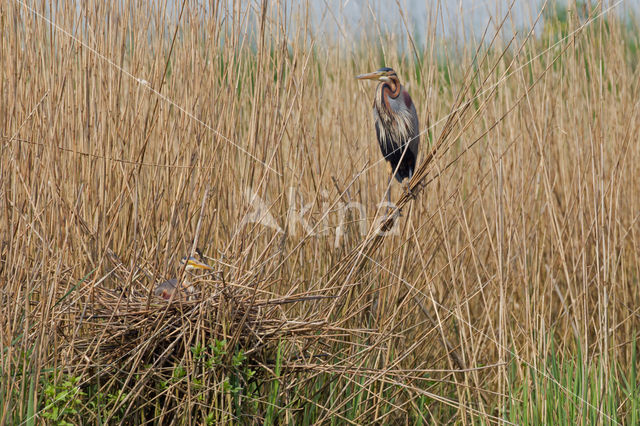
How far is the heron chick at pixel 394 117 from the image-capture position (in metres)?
2.14

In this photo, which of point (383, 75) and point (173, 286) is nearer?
point (173, 286)

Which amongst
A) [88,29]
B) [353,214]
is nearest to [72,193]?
[88,29]

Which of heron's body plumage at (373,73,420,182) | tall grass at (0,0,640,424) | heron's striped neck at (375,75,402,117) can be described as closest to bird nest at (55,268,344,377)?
tall grass at (0,0,640,424)

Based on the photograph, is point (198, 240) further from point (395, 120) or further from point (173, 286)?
point (395, 120)

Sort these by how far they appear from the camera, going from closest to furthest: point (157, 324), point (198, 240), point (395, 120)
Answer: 1. point (157, 324)
2. point (198, 240)
3. point (395, 120)

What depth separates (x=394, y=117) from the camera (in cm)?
214

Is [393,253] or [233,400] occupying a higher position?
[393,253]

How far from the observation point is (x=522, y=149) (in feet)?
7.86

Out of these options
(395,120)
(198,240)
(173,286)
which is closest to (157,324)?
(173,286)

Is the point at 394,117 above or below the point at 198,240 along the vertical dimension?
above

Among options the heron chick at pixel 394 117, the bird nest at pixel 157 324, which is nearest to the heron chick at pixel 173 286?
the bird nest at pixel 157 324

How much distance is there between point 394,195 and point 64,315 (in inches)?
60.1

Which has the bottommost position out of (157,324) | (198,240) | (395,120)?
(157,324)

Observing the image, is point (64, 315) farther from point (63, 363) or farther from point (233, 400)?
point (233, 400)
